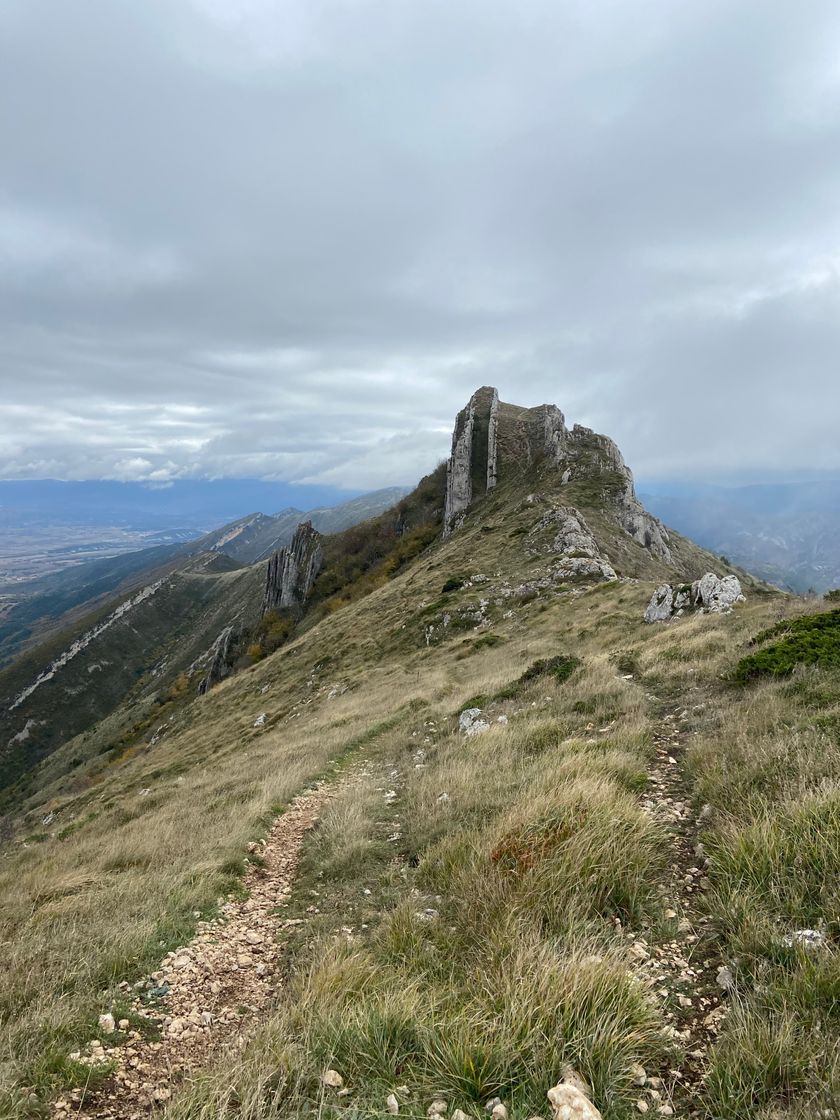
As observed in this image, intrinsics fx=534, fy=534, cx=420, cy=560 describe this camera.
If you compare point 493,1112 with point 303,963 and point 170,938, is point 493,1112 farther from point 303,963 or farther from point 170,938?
point 170,938

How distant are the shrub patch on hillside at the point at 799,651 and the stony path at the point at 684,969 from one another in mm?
4979

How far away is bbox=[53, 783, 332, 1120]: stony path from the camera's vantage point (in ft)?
13.6

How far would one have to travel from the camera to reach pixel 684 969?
4410 millimetres

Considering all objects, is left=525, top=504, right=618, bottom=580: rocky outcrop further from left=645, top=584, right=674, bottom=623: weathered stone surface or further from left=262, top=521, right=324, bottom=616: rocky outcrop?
left=262, top=521, right=324, bottom=616: rocky outcrop

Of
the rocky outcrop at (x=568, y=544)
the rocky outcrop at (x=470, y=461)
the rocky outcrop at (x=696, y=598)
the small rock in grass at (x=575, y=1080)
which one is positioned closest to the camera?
the small rock in grass at (x=575, y=1080)

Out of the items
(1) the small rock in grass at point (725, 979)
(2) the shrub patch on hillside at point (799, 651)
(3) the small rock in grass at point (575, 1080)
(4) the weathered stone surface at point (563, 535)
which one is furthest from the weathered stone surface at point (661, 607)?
(3) the small rock in grass at point (575, 1080)

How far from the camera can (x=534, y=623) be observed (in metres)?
27.9

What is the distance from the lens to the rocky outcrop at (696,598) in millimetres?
20641

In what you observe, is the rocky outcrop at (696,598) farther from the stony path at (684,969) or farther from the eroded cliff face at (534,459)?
the eroded cliff face at (534,459)

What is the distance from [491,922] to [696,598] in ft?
63.1

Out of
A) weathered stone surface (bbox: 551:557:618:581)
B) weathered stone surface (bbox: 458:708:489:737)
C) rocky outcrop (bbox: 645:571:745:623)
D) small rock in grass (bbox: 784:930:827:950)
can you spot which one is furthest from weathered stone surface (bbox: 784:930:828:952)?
weathered stone surface (bbox: 551:557:618:581)

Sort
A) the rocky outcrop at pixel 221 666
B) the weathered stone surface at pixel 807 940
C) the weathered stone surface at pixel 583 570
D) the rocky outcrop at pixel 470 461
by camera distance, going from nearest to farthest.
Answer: the weathered stone surface at pixel 807 940, the weathered stone surface at pixel 583 570, the rocky outcrop at pixel 470 461, the rocky outcrop at pixel 221 666

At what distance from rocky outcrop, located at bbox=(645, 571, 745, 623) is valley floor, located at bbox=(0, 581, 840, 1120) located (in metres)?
9.36

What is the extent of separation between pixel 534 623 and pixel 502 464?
41.4 metres
